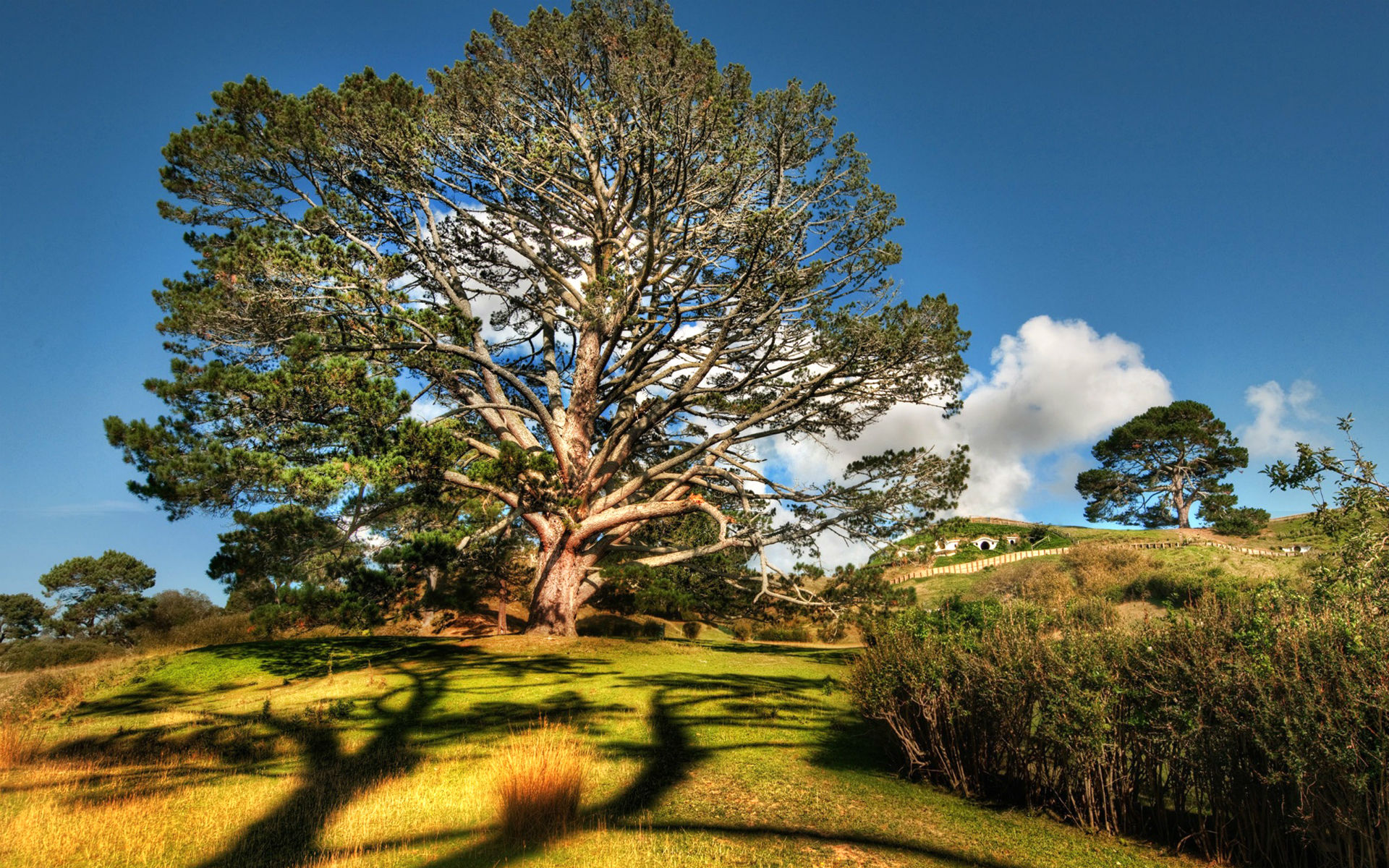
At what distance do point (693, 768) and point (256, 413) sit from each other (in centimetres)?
1034

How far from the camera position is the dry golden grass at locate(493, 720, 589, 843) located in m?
5.47

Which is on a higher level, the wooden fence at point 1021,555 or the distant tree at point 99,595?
the wooden fence at point 1021,555

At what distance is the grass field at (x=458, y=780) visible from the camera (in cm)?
522

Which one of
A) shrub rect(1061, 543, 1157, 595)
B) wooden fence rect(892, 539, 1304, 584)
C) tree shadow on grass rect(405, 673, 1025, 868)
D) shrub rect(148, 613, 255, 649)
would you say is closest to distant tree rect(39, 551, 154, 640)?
shrub rect(148, 613, 255, 649)

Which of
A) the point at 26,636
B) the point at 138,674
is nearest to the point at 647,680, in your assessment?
the point at 138,674

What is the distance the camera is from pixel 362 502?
12.1 m

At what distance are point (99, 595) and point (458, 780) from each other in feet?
92.5

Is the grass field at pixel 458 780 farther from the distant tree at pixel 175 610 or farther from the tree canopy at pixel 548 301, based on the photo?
the distant tree at pixel 175 610

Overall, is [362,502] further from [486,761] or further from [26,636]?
[26,636]

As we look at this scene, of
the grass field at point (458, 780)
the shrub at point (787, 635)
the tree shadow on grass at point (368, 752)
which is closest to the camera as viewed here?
the grass field at point (458, 780)

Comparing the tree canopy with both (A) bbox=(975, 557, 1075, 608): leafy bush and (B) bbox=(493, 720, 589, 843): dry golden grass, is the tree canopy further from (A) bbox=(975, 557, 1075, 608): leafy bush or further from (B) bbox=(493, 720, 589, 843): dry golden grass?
(A) bbox=(975, 557, 1075, 608): leafy bush

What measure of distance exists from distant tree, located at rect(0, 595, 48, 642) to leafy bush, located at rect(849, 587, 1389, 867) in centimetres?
3448

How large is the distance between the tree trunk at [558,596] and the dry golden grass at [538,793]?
10.1m

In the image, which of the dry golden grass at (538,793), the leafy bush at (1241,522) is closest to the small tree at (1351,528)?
the dry golden grass at (538,793)
